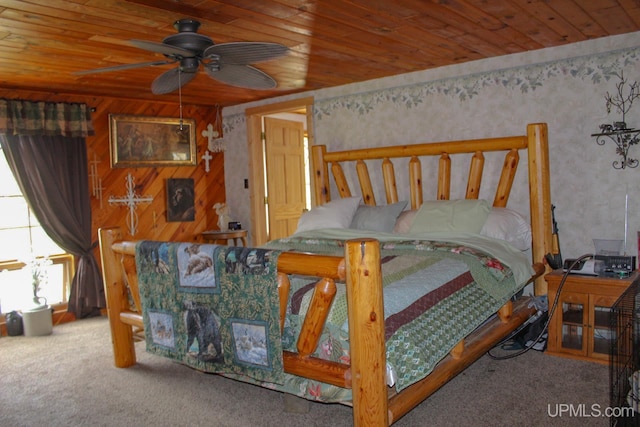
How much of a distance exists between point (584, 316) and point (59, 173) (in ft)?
14.2

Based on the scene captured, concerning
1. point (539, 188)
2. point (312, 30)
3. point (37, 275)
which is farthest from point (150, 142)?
point (539, 188)

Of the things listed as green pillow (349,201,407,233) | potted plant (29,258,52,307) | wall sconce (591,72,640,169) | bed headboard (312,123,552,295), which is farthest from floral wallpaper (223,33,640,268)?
potted plant (29,258,52,307)

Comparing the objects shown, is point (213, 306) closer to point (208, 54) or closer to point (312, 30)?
point (208, 54)

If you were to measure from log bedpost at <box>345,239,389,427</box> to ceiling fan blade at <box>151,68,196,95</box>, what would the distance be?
150 centimetres

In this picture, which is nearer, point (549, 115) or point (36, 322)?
point (549, 115)

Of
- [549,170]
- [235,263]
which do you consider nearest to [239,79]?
[235,263]

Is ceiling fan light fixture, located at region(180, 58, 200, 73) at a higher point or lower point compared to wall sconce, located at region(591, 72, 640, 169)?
higher

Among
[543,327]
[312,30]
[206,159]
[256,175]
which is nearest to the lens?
[312,30]

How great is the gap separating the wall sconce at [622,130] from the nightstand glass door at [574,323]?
3.33 ft

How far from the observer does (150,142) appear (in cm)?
535

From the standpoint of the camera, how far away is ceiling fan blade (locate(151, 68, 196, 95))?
2.88 metres

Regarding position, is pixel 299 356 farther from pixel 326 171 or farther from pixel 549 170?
pixel 326 171

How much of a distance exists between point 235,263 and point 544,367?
1998 millimetres

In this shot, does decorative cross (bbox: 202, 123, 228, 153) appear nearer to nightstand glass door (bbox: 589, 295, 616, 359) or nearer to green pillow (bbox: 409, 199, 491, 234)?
green pillow (bbox: 409, 199, 491, 234)
